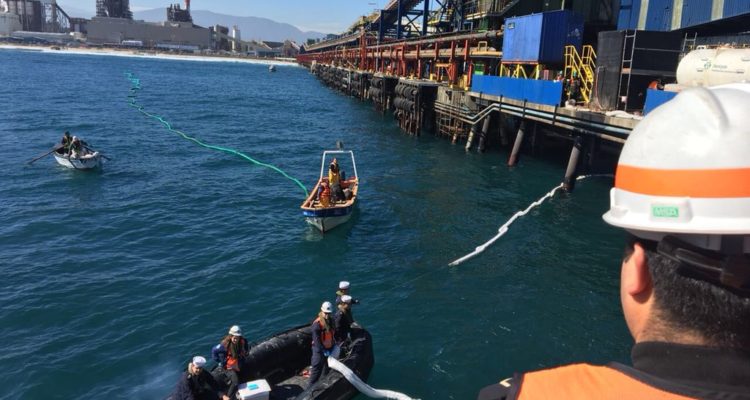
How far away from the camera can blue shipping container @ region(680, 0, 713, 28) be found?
29.1 metres

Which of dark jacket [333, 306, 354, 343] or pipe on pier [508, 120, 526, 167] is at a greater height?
pipe on pier [508, 120, 526, 167]

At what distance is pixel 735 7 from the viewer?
1053 inches

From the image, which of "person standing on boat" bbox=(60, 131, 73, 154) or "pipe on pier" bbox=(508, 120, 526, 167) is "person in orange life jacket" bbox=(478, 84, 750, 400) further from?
"person standing on boat" bbox=(60, 131, 73, 154)

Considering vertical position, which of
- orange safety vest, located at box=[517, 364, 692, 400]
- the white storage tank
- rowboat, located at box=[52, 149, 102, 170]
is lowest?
rowboat, located at box=[52, 149, 102, 170]

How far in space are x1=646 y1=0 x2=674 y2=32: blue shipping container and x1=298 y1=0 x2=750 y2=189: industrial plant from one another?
0.06 meters

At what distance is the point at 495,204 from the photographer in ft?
86.6

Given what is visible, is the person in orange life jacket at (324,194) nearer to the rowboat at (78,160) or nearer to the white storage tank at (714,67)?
the white storage tank at (714,67)

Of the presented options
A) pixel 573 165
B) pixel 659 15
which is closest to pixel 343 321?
pixel 573 165

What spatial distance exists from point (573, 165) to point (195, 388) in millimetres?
21984

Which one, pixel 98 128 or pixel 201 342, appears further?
pixel 98 128

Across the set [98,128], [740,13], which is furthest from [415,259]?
[98,128]

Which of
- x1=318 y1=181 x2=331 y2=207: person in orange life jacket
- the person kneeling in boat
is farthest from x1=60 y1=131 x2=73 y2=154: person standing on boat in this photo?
the person kneeling in boat

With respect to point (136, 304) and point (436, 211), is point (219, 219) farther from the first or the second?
point (436, 211)

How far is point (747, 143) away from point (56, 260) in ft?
71.6
